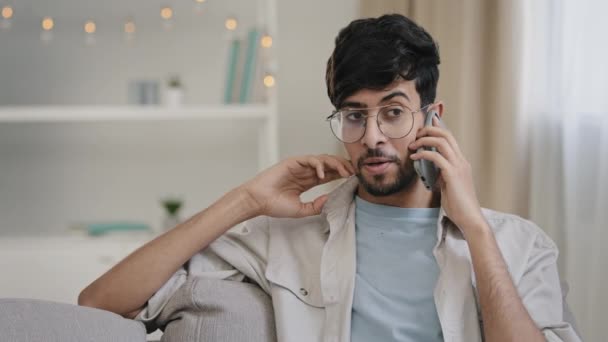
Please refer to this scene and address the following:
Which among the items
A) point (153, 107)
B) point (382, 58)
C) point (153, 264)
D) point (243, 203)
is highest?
point (382, 58)

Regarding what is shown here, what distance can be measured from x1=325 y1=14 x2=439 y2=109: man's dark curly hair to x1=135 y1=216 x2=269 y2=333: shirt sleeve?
348 mm

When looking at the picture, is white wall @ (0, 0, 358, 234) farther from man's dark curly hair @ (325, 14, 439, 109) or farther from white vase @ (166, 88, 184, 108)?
man's dark curly hair @ (325, 14, 439, 109)

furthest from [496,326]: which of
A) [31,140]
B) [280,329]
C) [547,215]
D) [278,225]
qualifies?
[31,140]

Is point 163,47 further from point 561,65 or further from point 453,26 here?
point 561,65

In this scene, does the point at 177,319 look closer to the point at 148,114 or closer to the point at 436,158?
the point at 436,158

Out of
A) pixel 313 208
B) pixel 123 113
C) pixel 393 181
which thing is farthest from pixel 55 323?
pixel 123 113

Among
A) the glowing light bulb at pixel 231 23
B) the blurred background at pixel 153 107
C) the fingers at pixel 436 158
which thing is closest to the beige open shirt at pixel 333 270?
the fingers at pixel 436 158

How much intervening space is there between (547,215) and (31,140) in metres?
2.36

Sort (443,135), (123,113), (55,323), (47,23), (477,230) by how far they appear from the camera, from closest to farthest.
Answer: (55,323) < (477,230) < (443,135) < (123,113) < (47,23)

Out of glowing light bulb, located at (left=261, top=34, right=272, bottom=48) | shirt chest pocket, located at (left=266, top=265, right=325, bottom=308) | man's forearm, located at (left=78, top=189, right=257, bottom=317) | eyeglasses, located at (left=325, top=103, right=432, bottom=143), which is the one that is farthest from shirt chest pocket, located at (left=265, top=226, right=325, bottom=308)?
glowing light bulb, located at (left=261, top=34, right=272, bottom=48)

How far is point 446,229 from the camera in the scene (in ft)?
5.38

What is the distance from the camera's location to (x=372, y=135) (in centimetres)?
163

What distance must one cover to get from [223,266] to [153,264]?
0.49ft

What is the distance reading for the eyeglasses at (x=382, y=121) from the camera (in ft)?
5.42
